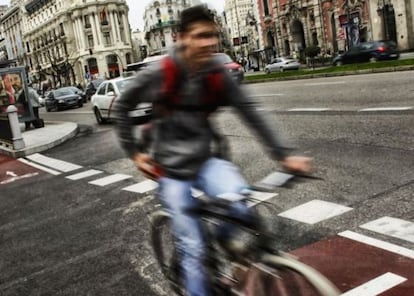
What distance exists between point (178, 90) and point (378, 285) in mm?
1887

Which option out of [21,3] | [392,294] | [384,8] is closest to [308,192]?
[392,294]

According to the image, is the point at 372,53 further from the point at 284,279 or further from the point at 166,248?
the point at 284,279

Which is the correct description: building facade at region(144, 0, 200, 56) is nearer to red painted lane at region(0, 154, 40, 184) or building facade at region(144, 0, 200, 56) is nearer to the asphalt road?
red painted lane at region(0, 154, 40, 184)

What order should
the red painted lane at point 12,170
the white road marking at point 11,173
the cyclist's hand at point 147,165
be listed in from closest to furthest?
the cyclist's hand at point 147,165 → the red painted lane at point 12,170 → the white road marking at point 11,173

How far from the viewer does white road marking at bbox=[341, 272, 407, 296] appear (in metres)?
3.57

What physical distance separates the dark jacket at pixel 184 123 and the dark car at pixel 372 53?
30.9 metres

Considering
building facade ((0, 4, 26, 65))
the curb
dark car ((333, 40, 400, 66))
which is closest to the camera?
the curb

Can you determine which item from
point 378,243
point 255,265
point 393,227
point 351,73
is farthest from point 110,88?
point 255,265

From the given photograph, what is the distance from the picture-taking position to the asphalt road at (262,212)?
4332mm

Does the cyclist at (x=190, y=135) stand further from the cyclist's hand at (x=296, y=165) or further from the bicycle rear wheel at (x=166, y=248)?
the bicycle rear wheel at (x=166, y=248)

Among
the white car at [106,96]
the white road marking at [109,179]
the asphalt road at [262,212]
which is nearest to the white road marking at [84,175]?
the asphalt road at [262,212]

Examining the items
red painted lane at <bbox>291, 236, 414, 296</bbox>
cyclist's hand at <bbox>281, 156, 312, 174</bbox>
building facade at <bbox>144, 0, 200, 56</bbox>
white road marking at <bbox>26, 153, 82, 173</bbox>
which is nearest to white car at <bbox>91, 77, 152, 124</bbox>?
white road marking at <bbox>26, 153, 82, 173</bbox>

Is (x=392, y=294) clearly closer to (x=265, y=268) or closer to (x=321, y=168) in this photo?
(x=265, y=268)

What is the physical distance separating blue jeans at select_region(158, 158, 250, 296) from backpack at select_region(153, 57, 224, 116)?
335mm
